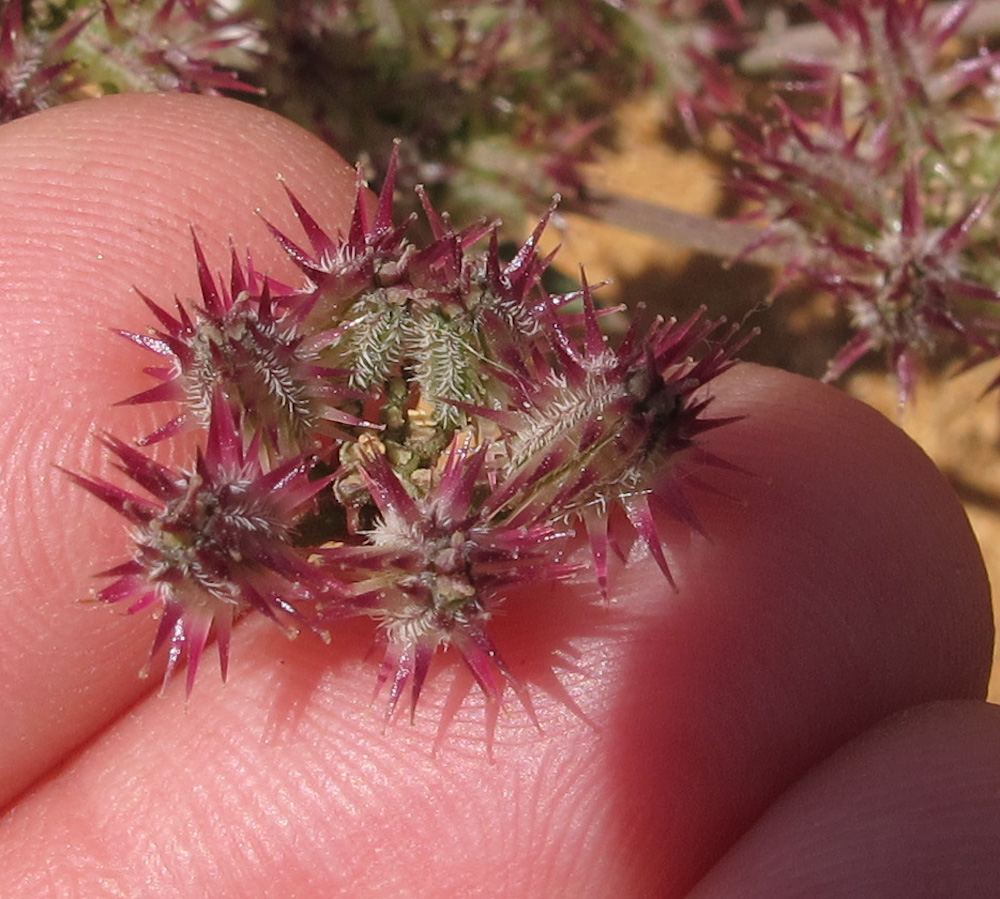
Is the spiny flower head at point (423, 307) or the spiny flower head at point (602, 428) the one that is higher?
the spiny flower head at point (423, 307)

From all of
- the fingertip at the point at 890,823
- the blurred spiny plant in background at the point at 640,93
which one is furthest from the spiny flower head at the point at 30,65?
the fingertip at the point at 890,823

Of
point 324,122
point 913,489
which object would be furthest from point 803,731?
point 324,122

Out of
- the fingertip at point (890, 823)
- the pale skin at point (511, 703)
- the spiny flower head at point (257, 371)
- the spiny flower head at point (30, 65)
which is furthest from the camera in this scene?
the spiny flower head at point (30, 65)

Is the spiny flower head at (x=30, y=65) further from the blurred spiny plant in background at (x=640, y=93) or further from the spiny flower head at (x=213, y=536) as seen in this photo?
the spiny flower head at (x=213, y=536)

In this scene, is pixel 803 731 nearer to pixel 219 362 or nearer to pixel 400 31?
pixel 219 362

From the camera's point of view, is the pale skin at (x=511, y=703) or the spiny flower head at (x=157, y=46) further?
the spiny flower head at (x=157, y=46)

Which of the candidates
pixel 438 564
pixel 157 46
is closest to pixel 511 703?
pixel 438 564

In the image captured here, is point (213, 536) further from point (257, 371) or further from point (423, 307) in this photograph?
point (423, 307)
